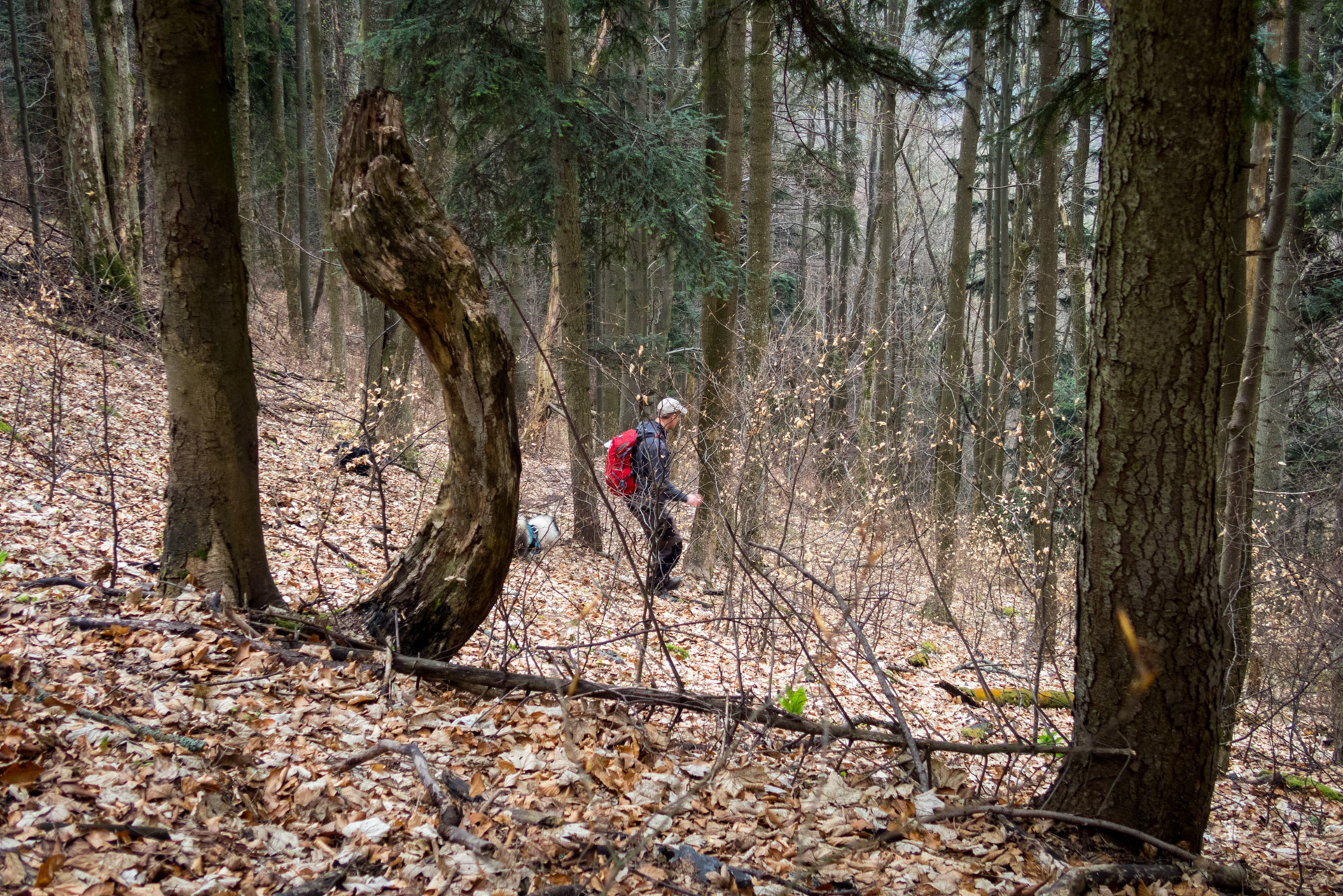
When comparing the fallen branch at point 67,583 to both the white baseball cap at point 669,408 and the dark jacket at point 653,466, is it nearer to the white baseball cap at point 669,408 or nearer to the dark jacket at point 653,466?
the dark jacket at point 653,466

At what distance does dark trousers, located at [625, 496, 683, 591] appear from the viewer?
245 inches

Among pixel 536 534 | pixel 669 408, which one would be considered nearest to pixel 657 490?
pixel 669 408

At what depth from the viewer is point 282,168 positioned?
628 inches

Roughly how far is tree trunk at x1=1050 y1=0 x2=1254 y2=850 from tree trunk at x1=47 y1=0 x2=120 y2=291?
9886 millimetres

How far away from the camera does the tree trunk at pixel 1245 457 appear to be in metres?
4.70

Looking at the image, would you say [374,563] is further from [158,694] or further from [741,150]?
[741,150]

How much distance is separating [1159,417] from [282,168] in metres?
17.0

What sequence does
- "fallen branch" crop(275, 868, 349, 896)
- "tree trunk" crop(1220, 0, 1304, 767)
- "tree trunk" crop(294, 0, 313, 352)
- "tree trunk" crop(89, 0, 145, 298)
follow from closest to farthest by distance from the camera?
"fallen branch" crop(275, 868, 349, 896), "tree trunk" crop(1220, 0, 1304, 767), "tree trunk" crop(89, 0, 145, 298), "tree trunk" crop(294, 0, 313, 352)

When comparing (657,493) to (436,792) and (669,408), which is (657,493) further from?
(436,792)

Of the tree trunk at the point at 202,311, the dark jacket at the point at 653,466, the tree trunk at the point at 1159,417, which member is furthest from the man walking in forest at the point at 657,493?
the tree trunk at the point at 1159,417

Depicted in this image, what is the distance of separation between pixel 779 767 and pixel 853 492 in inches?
178

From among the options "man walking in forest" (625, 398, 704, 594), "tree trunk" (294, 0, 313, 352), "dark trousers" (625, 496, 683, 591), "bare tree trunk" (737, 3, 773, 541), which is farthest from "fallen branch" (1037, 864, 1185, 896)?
"tree trunk" (294, 0, 313, 352)

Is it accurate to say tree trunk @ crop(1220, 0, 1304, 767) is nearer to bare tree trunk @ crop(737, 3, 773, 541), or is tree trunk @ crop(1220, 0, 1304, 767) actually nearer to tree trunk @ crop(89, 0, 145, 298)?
bare tree trunk @ crop(737, 3, 773, 541)

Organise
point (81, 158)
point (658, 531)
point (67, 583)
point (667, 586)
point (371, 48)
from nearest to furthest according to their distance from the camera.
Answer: point (67, 583) → point (658, 531) → point (667, 586) → point (371, 48) → point (81, 158)
